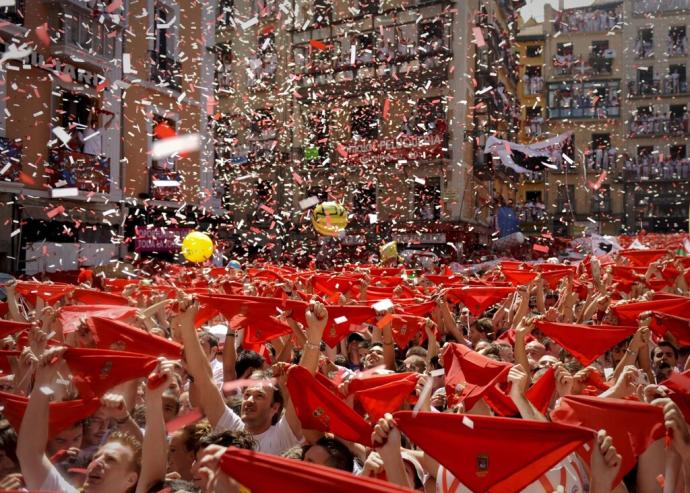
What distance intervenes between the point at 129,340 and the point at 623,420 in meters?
3.29

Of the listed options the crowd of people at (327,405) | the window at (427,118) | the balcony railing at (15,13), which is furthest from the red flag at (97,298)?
the window at (427,118)

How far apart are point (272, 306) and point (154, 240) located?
1380 cm

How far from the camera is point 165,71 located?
20.7 m

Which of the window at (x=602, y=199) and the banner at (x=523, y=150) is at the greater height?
the banner at (x=523, y=150)

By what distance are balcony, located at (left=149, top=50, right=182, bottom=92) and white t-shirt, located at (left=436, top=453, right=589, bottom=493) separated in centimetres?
1877

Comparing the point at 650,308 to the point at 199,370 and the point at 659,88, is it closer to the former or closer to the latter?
the point at 199,370

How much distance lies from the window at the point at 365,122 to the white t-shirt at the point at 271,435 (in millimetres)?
25821

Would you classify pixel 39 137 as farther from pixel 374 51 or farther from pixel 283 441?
pixel 374 51

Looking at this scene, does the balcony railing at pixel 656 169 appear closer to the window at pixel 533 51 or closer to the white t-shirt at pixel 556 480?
the window at pixel 533 51

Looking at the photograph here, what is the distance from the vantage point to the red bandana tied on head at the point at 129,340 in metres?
4.72

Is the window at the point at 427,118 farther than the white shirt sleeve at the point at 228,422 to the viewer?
Yes

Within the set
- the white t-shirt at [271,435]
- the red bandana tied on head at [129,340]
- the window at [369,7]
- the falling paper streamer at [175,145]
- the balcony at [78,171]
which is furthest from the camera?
the window at [369,7]

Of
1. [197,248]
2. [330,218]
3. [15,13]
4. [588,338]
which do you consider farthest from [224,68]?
[588,338]

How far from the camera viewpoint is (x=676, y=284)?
340 inches
